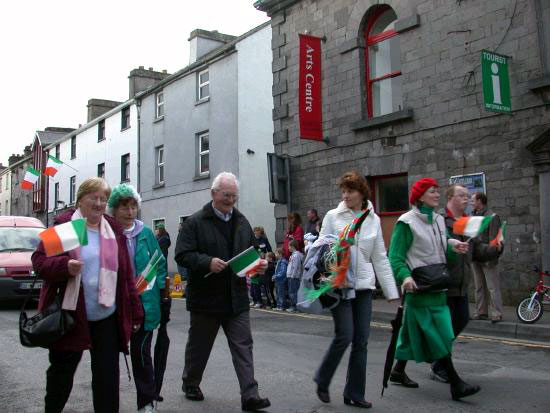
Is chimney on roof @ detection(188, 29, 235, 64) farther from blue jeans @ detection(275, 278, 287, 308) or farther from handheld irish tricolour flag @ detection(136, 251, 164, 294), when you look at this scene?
handheld irish tricolour flag @ detection(136, 251, 164, 294)

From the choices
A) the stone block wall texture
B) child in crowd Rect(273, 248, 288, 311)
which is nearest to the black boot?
the stone block wall texture

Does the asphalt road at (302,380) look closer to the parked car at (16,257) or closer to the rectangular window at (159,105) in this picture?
the parked car at (16,257)

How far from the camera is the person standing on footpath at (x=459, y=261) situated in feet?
17.3

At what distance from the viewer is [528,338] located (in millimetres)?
8883

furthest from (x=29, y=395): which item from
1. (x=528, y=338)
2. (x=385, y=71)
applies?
(x=385, y=71)

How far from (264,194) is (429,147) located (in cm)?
933

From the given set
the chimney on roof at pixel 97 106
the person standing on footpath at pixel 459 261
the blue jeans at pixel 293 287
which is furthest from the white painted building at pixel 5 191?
the person standing on footpath at pixel 459 261

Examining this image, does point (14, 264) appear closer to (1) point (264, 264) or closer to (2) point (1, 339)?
(2) point (1, 339)

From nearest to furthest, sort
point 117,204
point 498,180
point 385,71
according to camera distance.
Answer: point 117,204 < point 498,180 < point 385,71

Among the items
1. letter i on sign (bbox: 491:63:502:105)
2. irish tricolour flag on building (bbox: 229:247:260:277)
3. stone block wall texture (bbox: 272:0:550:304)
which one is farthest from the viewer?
stone block wall texture (bbox: 272:0:550:304)

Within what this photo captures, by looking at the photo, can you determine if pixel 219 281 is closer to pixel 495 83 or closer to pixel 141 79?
pixel 495 83

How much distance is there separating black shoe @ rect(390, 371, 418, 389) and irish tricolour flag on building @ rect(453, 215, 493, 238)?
1.64 metres

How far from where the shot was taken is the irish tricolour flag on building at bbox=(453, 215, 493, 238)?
4602mm

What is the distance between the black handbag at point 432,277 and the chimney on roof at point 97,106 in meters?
35.2
